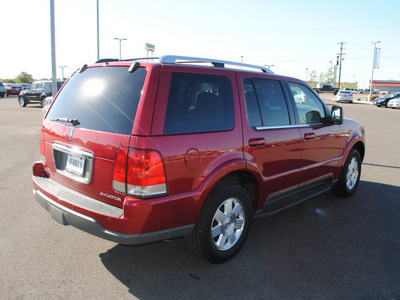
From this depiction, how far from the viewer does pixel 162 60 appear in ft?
9.46

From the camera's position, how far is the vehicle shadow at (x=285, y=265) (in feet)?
9.32

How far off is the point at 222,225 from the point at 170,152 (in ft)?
3.37

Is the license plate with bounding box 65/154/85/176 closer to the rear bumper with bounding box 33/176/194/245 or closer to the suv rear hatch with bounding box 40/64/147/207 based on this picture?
the suv rear hatch with bounding box 40/64/147/207

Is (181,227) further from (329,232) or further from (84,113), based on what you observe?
(329,232)

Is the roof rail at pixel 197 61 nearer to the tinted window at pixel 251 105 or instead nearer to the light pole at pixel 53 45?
the tinted window at pixel 251 105

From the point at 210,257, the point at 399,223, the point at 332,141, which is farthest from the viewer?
the point at 332,141

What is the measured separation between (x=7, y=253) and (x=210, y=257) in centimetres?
204

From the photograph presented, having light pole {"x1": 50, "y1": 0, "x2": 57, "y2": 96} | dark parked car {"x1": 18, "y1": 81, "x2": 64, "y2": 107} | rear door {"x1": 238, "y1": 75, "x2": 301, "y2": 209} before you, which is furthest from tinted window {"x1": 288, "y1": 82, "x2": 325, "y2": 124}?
dark parked car {"x1": 18, "y1": 81, "x2": 64, "y2": 107}

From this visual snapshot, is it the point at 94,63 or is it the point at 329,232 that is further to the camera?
the point at 329,232

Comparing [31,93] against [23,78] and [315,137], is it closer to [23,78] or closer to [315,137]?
[315,137]

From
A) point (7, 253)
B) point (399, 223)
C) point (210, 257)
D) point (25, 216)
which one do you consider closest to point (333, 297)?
point (210, 257)

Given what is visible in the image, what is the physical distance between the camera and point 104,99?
2949 mm

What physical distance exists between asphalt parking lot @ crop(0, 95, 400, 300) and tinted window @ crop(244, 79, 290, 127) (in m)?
1.36

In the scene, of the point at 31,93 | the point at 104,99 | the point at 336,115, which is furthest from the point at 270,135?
the point at 31,93
